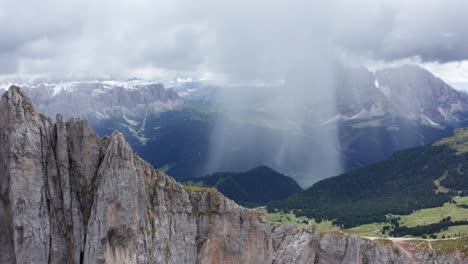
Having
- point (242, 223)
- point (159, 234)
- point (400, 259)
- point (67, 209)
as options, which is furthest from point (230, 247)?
point (400, 259)

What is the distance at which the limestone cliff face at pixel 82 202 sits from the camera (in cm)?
7619

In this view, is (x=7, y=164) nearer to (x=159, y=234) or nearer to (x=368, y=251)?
(x=159, y=234)

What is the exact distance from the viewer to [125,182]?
81.4 m

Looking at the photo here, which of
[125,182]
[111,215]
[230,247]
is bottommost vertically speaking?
[230,247]

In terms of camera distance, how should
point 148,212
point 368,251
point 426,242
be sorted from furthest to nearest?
point 426,242 → point 368,251 → point 148,212

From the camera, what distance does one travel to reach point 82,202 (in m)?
81.8

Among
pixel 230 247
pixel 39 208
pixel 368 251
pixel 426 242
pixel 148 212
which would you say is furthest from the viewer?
pixel 426 242

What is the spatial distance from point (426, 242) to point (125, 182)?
370 feet

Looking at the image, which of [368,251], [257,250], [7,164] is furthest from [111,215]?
[368,251]

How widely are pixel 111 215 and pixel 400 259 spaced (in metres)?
96.8

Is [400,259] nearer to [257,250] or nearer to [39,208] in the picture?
[257,250]

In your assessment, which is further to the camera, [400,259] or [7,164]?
[400,259]

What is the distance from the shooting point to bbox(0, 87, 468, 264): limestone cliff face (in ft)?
250

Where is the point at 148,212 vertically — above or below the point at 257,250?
above
